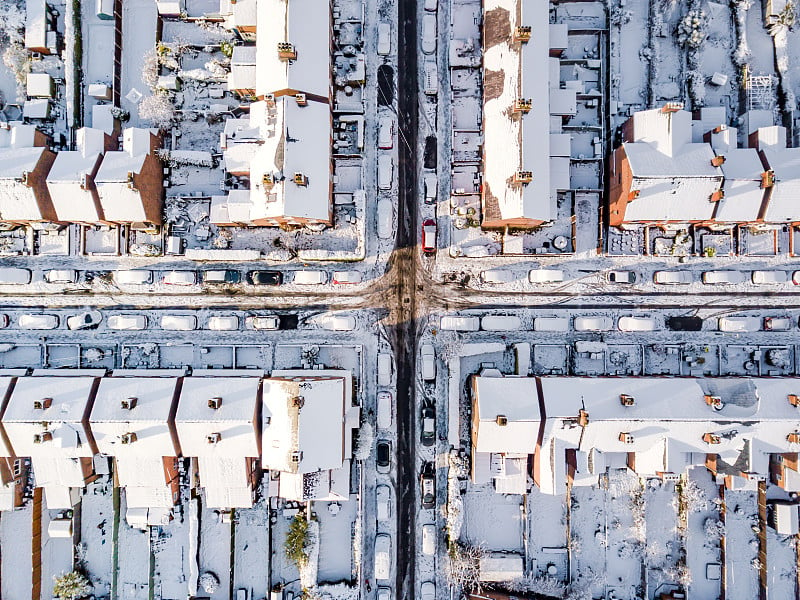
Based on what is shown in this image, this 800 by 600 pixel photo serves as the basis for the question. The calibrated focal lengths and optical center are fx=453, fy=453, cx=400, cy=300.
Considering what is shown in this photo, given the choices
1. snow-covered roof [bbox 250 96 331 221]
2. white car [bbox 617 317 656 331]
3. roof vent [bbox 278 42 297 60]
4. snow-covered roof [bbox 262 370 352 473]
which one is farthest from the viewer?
white car [bbox 617 317 656 331]

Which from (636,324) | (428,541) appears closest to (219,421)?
(428,541)

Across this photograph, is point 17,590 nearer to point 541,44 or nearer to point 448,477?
point 448,477

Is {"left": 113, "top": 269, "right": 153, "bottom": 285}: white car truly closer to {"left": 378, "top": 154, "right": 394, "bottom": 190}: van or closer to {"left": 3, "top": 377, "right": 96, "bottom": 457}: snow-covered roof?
{"left": 3, "top": 377, "right": 96, "bottom": 457}: snow-covered roof

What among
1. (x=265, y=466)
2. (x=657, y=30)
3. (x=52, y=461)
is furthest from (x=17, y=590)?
(x=657, y=30)

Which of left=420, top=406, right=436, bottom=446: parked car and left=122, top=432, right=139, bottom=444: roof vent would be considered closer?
left=122, top=432, right=139, bottom=444: roof vent

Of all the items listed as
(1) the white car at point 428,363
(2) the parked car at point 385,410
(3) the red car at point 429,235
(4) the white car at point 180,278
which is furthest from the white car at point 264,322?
(3) the red car at point 429,235

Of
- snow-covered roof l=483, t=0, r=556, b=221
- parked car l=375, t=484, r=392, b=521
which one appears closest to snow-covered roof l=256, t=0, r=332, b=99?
snow-covered roof l=483, t=0, r=556, b=221

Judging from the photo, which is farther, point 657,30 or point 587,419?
point 657,30
